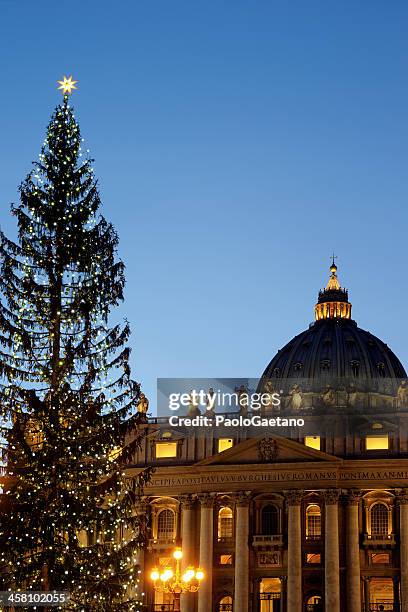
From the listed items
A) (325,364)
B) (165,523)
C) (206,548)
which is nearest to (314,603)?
(206,548)

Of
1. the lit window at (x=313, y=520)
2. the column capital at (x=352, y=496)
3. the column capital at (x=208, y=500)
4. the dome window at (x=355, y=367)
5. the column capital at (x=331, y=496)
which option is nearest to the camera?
the column capital at (x=331, y=496)

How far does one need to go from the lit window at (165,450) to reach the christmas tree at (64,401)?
182 ft

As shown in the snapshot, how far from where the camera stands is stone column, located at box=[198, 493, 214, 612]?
3435 inches

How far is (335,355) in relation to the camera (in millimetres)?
121250

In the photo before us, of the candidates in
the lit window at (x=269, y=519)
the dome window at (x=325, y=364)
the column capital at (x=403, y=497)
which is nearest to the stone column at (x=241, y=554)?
the lit window at (x=269, y=519)

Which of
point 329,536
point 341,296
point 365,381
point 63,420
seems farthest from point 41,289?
point 341,296

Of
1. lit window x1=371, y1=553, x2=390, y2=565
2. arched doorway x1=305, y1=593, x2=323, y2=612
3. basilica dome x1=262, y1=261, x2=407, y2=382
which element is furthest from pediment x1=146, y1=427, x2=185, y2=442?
basilica dome x1=262, y1=261, x2=407, y2=382

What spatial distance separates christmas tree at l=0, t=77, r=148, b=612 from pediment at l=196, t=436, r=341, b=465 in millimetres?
51330

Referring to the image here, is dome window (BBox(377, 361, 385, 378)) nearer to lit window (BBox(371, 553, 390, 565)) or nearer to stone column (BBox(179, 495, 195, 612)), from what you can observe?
lit window (BBox(371, 553, 390, 565))

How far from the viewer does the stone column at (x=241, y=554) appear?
86438 mm

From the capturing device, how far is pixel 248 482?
89.6 metres

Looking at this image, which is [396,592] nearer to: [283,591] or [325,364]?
[283,591]

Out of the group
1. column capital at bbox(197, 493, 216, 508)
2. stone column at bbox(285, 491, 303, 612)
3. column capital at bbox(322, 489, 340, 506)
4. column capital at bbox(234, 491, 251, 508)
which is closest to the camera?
stone column at bbox(285, 491, 303, 612)

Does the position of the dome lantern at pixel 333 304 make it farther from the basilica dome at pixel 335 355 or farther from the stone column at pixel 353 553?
the stone column at pixel 353 553
